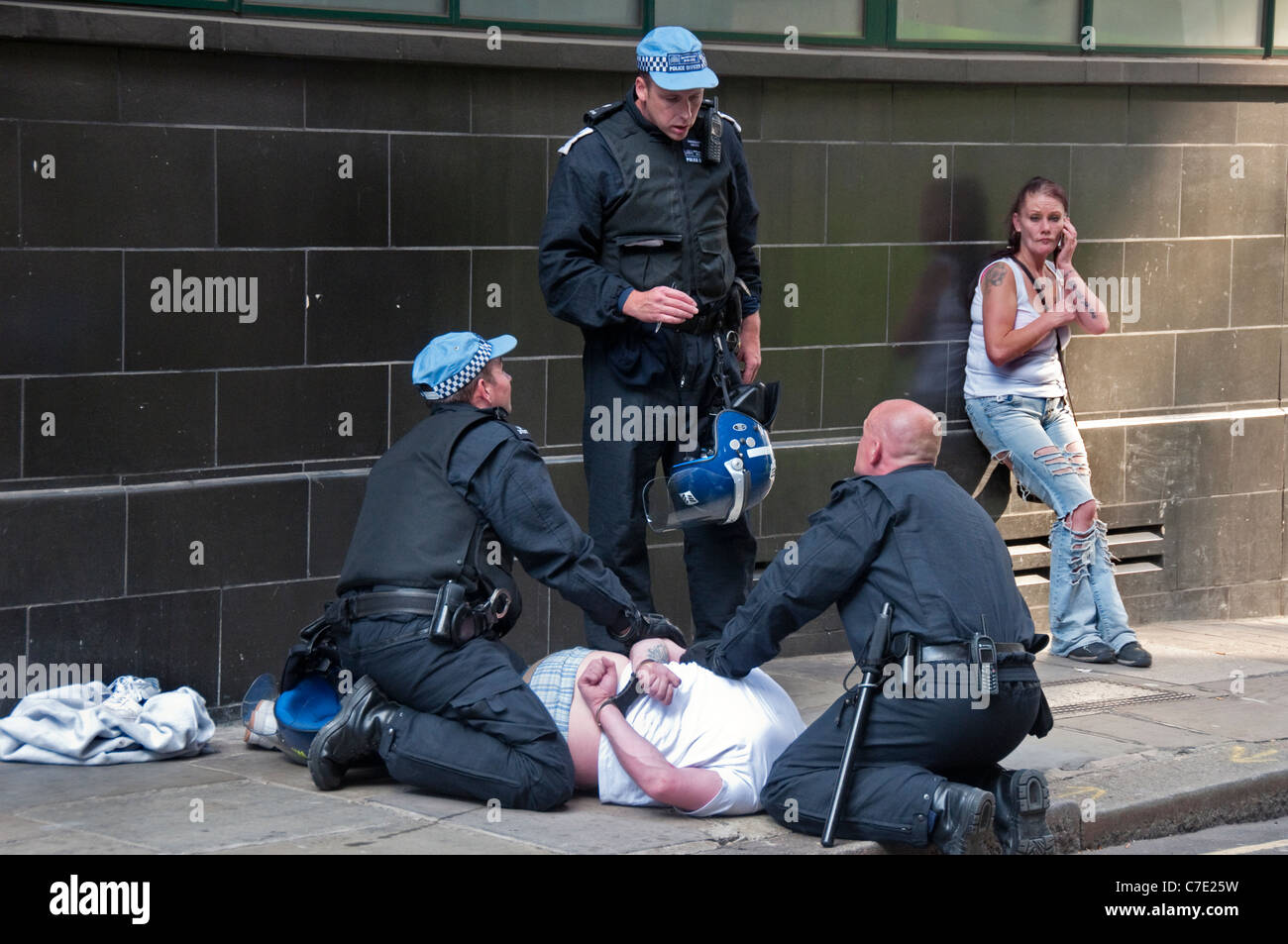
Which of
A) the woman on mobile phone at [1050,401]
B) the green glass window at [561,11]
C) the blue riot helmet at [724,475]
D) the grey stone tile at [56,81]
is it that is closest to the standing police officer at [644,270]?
the blue riot helmet at [724,475]

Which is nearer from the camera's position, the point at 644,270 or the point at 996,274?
the point at 644,270

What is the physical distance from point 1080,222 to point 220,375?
4447 millimetres

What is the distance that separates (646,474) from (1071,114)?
3.61 m

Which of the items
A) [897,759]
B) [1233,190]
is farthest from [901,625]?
[1233,190]

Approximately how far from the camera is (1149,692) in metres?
7.87

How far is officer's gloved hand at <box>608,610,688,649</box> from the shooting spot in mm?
5762

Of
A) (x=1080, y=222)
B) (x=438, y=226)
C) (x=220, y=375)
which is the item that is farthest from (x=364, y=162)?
(x=1080, y=222)

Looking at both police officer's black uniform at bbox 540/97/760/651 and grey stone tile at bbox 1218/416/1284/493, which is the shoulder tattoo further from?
police officer's black uniform at bbox 540/97/760/651

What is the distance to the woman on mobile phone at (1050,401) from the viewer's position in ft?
27.8

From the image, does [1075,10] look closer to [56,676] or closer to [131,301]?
[131,301]

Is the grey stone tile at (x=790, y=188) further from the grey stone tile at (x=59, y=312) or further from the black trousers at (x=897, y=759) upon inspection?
the black trousers at (x=897, y=759)

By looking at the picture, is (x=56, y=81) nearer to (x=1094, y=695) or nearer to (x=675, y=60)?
(x=675, y=60)

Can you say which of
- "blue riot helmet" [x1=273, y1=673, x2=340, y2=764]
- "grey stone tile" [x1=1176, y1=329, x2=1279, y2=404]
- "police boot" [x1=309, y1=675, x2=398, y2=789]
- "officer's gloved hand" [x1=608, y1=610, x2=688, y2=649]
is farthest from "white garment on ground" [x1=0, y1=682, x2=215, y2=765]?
"grey stone tile" [x1=1176, y1=329, x2=1279, y2=404]

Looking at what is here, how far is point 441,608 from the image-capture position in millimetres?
5562
